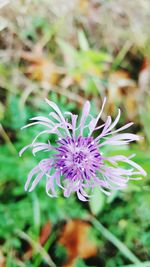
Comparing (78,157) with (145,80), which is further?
(145,80)

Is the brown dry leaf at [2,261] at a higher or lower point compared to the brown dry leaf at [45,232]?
higher

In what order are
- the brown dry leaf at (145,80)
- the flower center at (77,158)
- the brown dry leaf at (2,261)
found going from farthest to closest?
1. the brown dry leaf at (145,80)
2. the brown dry leaf at (2,261)
3. the flower center at (77,158)

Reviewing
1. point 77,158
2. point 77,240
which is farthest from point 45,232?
point 77,158

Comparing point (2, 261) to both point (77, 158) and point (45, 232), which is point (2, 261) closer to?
point (45, 232)

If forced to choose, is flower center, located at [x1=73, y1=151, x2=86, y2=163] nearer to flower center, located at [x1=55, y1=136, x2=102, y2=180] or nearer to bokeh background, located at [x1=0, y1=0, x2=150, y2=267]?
flower center, located at [x1=55, y1=136, x2=102, y2=180]

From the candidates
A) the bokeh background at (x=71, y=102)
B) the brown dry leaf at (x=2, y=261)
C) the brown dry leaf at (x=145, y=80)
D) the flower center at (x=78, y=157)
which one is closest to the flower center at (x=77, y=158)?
the flower center at (x=78, y=157)

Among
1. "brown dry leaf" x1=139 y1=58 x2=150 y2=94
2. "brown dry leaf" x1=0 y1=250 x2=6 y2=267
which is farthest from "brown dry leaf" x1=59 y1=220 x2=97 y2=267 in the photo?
"brown dry leaf" x1=139 y1=58 x2=150 y2=94

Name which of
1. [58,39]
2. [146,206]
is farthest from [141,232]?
[58,39]

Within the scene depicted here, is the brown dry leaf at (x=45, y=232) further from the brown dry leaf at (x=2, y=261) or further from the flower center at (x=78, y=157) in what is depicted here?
the flower center at (x=78, y=157)
